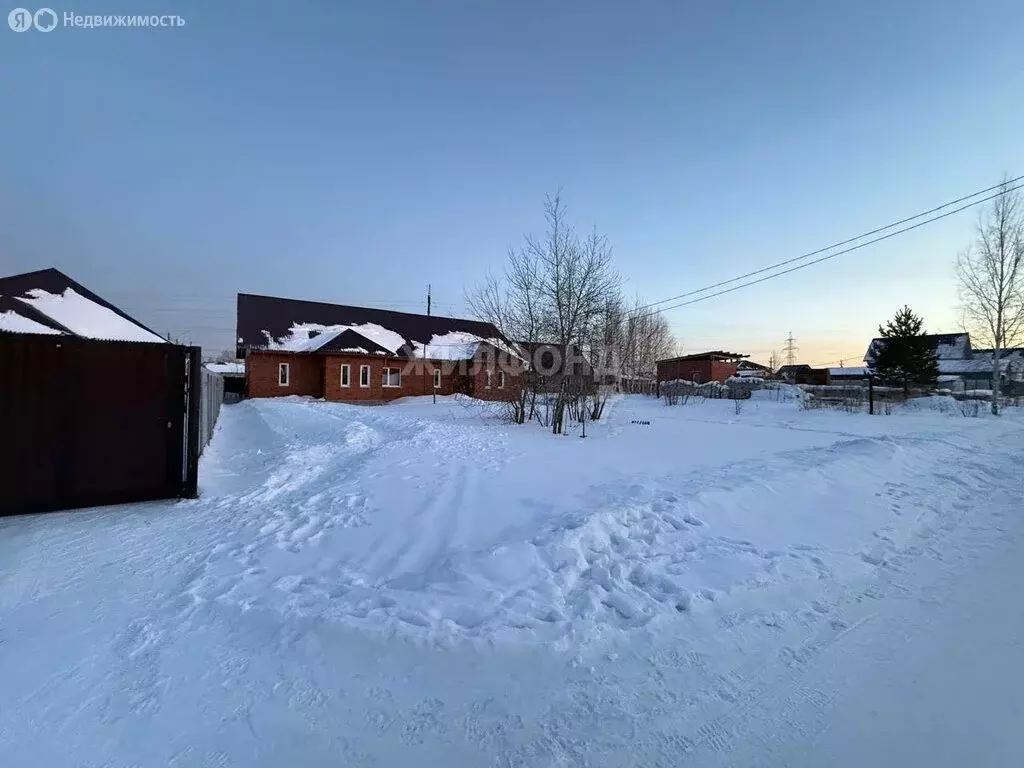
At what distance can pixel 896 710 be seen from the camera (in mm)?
2373

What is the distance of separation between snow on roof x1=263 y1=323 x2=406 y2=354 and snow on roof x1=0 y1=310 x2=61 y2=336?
20.9m

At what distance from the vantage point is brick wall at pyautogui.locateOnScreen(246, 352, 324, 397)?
2633cm

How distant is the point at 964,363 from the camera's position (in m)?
46.8

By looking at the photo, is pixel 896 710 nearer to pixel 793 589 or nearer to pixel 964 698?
pixel 964 698

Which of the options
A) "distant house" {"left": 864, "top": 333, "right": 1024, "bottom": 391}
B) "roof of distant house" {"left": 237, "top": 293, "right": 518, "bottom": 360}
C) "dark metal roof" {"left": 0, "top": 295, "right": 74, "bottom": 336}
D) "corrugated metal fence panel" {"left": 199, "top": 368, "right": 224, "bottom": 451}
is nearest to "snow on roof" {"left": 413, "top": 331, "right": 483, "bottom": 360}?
"roof of distant house" {"left": 237, "top": 293, "right": 518, "bottom": 360}

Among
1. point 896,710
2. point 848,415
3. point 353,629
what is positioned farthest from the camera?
point 848,415

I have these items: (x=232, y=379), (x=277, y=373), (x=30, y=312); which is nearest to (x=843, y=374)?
(x=277, y=373)

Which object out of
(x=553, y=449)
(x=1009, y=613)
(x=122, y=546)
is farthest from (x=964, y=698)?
(x=553, y=449)

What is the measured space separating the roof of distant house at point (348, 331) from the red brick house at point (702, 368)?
80.0 feet

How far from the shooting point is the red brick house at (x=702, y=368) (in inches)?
1911

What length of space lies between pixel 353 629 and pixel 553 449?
6.99 metres

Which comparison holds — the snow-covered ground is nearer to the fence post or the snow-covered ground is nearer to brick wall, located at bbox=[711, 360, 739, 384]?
the fence post

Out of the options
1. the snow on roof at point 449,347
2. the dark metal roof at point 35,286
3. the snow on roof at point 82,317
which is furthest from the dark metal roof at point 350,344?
the snow on roof at point 82,317

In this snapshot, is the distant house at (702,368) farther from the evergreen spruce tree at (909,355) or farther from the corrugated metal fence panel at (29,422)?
the corrugated metal fence panel at (29,422)
